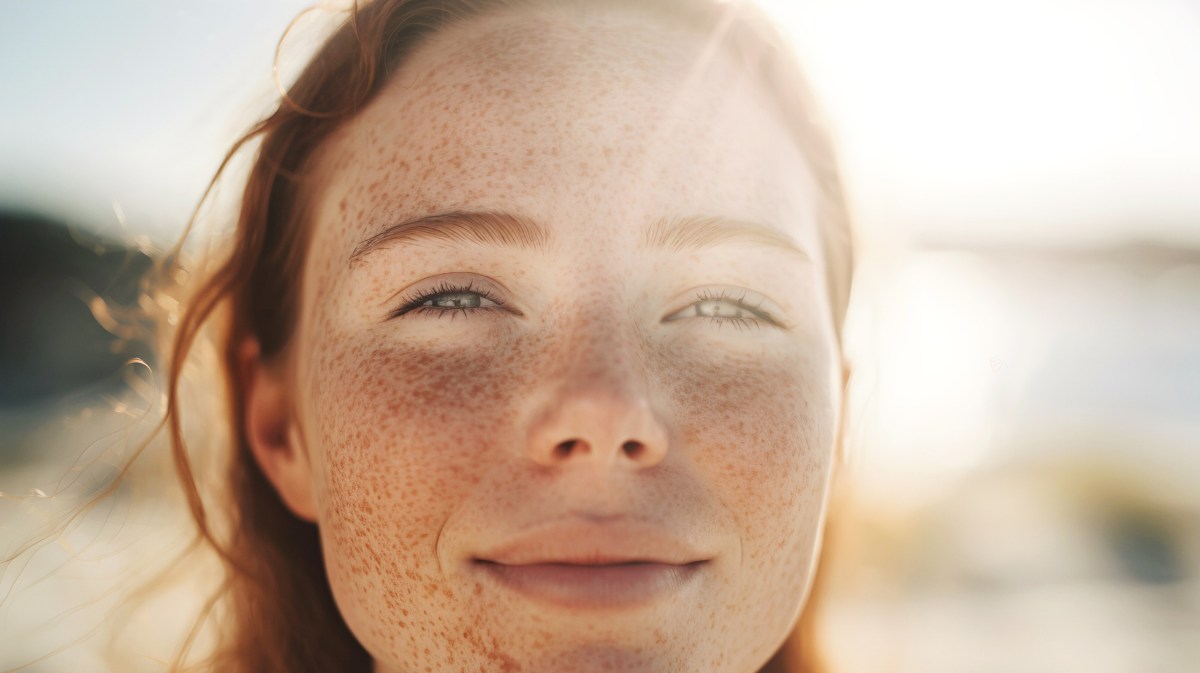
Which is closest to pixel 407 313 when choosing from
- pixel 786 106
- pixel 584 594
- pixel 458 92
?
pixel 458 92

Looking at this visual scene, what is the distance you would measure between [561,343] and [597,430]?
0.14 meters

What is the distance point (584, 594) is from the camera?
1004 millimetres

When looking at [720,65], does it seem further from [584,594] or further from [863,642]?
[863,642]

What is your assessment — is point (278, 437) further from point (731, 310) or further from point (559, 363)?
point (731, 310)

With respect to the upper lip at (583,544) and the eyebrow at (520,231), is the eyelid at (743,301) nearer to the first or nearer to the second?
the eyebrow at (520,231)

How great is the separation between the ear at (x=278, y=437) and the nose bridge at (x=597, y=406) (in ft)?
1.81

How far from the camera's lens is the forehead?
1.09 m

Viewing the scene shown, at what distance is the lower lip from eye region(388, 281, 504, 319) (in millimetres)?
368

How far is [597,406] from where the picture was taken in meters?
1.00

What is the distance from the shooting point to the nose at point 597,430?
3.26 ft

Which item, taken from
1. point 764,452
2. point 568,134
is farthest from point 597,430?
point 568,134

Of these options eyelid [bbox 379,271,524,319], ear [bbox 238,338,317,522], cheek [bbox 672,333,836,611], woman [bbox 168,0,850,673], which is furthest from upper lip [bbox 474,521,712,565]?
ear [bbox 238,338,317,522]

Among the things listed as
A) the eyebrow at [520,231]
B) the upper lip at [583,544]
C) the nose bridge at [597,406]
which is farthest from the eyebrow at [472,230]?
the upper lip at [583,544]

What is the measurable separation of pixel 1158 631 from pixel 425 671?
418 centimetres
